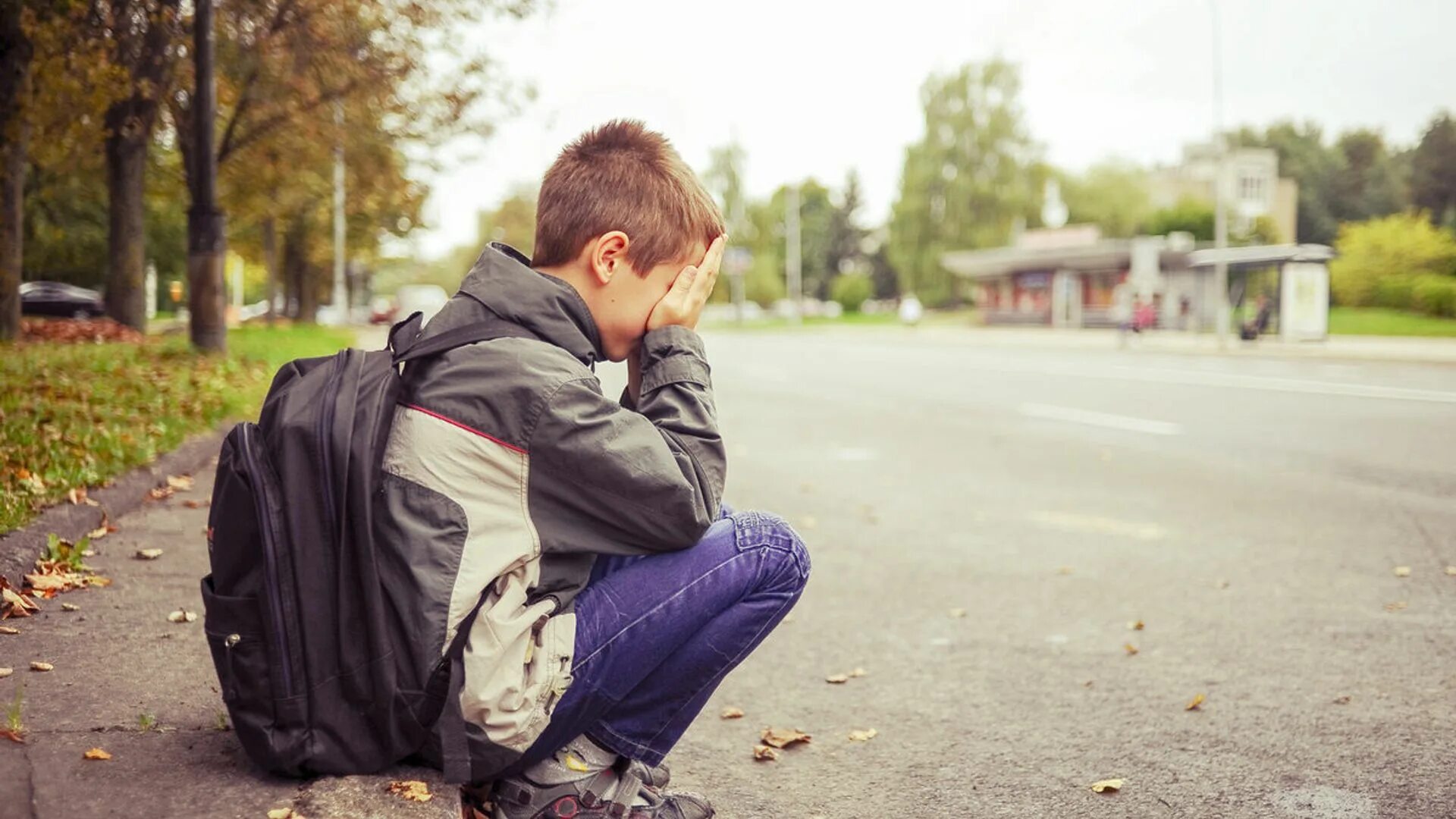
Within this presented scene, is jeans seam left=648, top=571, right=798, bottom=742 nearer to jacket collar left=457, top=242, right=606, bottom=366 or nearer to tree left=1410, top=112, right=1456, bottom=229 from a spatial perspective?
jacket collar left=457, top=242, right=606, bottom=366

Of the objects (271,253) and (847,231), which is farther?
(847,231)

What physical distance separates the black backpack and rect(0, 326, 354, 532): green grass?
2619 mm

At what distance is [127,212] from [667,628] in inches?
726

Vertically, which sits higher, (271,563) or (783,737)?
(271,563)

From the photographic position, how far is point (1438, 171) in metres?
78.6

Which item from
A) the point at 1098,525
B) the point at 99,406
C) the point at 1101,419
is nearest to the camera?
the point at 1098,525

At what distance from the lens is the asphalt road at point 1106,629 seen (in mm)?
3287

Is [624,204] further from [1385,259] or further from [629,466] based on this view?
[1385,259]

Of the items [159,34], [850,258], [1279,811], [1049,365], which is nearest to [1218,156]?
[1049,365]

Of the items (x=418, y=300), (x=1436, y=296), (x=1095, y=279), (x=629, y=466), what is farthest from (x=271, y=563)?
(x=1095, y=279)

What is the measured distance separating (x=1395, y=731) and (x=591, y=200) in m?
2.84

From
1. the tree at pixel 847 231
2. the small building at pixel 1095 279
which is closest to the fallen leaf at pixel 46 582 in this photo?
the small building at pixel 1095 279

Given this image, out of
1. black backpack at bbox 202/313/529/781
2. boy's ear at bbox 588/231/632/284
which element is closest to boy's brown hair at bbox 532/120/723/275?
boy's ear at bbox 588/231/632/284

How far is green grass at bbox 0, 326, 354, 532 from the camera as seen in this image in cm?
549
